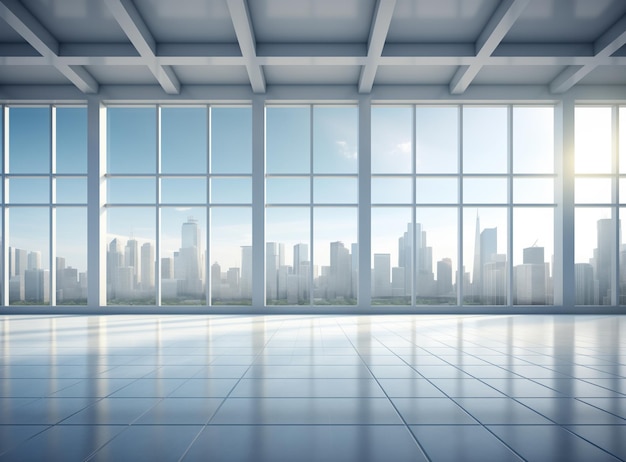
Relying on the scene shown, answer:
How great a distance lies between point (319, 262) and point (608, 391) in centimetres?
856

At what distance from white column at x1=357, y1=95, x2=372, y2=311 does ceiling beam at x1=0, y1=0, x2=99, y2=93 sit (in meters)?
8.44

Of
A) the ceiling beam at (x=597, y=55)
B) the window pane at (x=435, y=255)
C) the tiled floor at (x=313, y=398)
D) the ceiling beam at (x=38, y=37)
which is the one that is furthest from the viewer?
the window pane at (x=435, y=255)

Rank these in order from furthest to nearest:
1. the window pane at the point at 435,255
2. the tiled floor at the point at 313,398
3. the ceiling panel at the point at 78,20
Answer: the window pane at the point at 435,255 < the ceiling panel at the point at 78,20 < the tiled floor at the point at 313,398

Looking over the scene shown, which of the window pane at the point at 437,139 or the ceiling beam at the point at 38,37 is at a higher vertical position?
the ceiling beam at the point at 38,37

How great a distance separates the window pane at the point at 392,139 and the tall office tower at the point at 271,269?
405cm

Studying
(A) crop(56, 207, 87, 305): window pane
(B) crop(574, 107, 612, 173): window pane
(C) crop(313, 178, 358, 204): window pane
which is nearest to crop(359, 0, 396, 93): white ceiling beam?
(C) crop(313, 178, 358, 204): window pane

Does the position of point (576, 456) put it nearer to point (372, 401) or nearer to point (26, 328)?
point (372, 401)

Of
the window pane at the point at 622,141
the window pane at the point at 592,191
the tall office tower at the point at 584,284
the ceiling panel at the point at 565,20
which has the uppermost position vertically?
the ceiling panel at the point at 565,20

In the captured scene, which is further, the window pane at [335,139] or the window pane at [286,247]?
the window pane at [335,139]

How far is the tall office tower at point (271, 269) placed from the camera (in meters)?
11.7

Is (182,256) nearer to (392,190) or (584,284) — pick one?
(392,190)

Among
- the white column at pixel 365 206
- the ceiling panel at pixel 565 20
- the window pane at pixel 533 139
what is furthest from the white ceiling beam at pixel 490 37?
the white column at pixel 365 206

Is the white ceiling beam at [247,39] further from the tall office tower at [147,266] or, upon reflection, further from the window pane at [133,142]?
the tall office tower at [147,266]

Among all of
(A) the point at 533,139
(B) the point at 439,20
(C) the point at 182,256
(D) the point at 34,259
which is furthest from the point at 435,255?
(D) the point at 34,259
